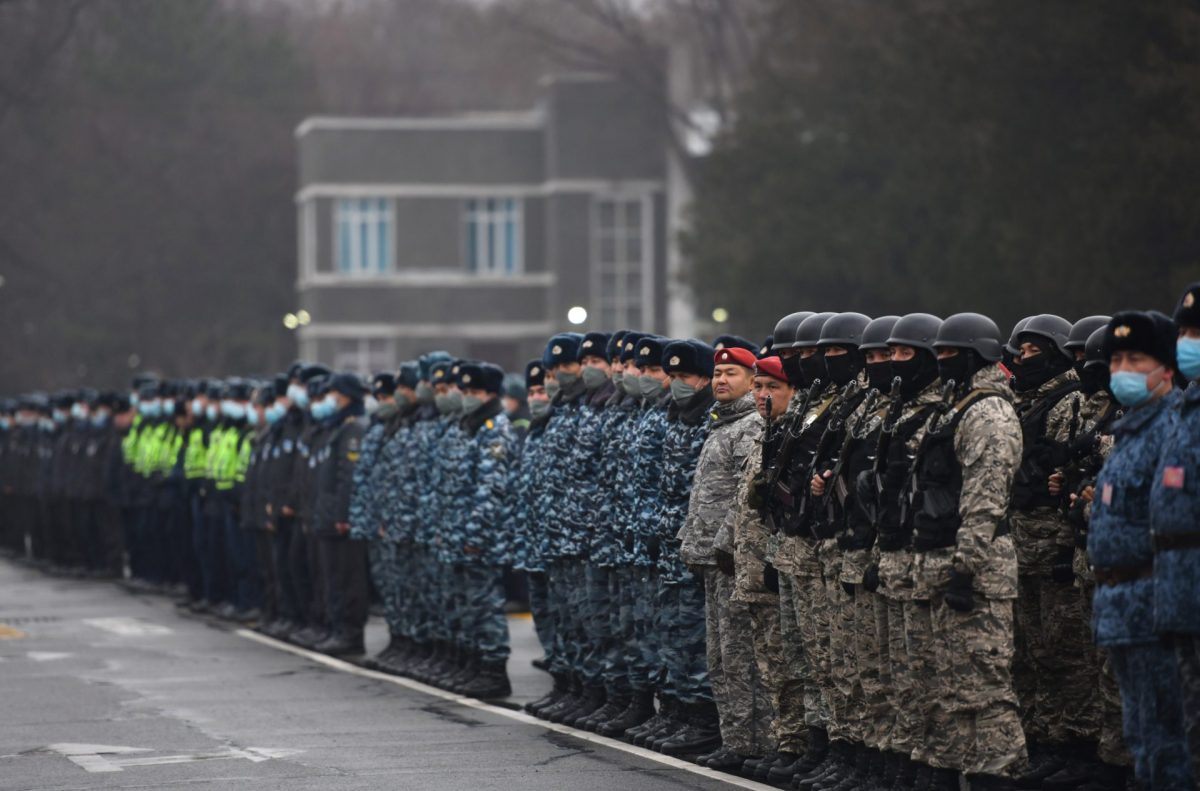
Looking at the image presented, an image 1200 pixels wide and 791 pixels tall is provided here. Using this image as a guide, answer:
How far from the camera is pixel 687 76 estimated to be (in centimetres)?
6600

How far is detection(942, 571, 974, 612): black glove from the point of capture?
10.7 metres

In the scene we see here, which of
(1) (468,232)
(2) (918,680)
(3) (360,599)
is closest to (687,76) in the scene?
(1) (468,232)

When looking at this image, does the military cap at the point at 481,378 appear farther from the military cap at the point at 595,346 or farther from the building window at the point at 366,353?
the building window at the point at 366,353

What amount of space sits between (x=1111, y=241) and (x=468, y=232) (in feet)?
94.5

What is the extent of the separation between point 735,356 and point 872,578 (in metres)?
2.30

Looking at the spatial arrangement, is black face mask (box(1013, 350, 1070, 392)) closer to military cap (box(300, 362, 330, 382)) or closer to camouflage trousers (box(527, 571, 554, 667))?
camouflage trousers (box(527, 571, 554, 667))

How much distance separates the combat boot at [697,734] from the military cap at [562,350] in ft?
9.83

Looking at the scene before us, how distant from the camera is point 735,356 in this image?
13219 millimetres

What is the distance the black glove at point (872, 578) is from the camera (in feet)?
37.0

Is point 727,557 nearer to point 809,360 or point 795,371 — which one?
point 795,371

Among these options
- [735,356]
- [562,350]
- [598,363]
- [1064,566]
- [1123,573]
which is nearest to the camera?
[1123,573]

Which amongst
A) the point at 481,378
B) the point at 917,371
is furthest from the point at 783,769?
the point at 481,378

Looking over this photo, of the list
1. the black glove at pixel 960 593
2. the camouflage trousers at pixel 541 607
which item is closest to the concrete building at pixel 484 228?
the camouflage trousers at pixel 541 607

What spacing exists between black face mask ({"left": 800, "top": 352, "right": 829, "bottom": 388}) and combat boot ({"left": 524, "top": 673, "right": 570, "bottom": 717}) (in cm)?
417
